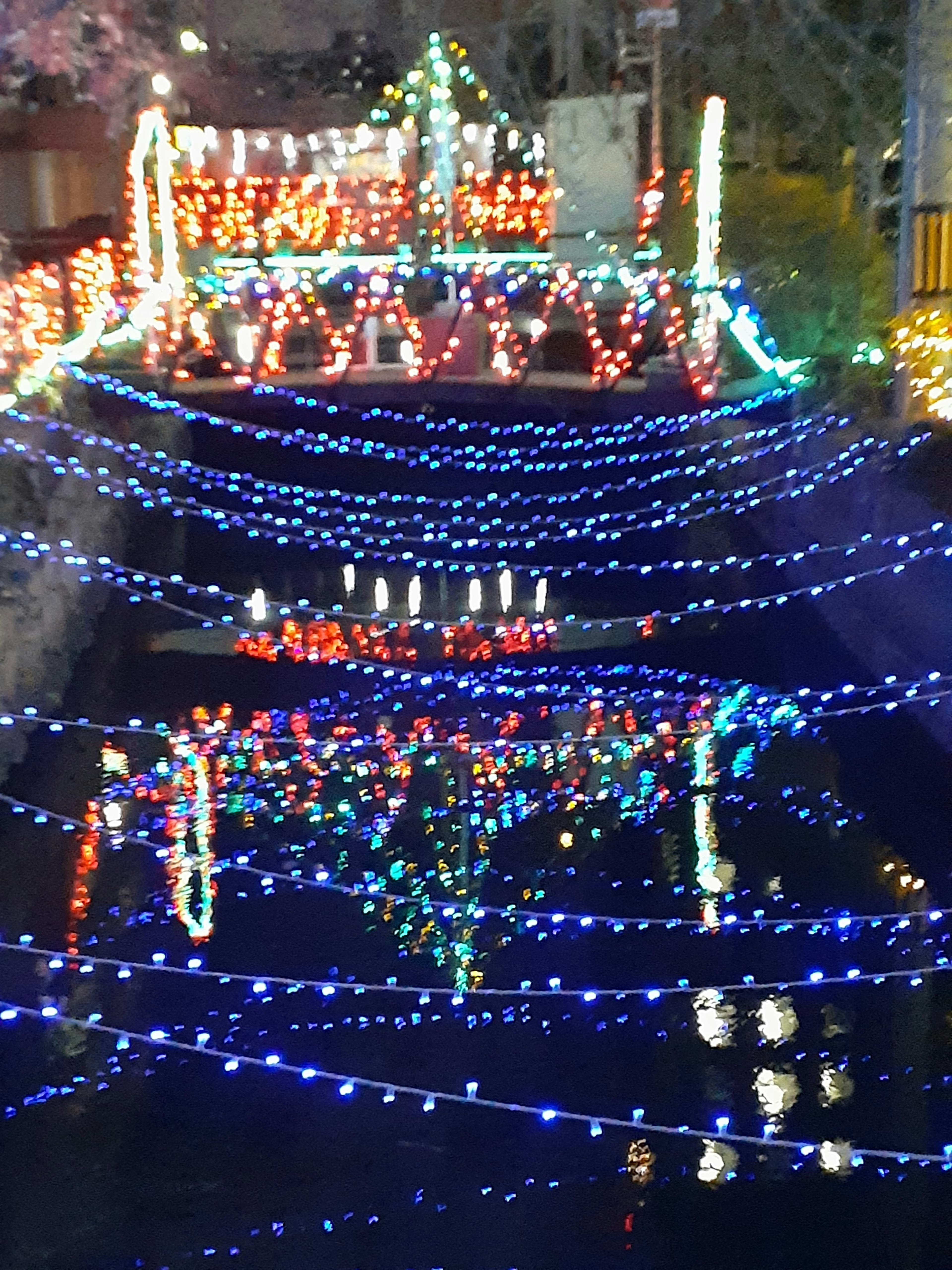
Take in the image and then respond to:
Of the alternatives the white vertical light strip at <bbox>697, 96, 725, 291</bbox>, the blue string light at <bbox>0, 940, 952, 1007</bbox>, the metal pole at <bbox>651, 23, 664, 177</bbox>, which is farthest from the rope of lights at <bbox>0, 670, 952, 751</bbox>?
the metal pole at <bbox>651, 23, 664, 177</bbox>

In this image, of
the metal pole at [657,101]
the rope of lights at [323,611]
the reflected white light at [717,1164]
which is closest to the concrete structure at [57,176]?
the metal pole at [657,101]

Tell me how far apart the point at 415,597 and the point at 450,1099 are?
6468 millimetres

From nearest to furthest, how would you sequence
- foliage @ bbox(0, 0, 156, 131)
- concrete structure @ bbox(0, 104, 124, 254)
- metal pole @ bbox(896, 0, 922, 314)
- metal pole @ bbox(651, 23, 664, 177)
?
foliage @ bbox(0, 0, 156, 131)
metal pole @ bbox(896, 0, 922, 314)
metal pole @ bbox(651, 23, 664, 177)
concrete structure @ bbox(0, 104, 124, 254)

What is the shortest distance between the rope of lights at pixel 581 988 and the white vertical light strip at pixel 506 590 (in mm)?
5032

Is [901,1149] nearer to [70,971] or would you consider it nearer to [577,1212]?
[577,1212]

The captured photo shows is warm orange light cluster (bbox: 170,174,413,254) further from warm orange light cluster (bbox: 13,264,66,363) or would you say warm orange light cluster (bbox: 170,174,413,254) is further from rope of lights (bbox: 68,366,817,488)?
warm orange light cluster (bbox: 13,264,66,363)

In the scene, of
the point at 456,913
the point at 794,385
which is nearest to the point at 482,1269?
the point at 456,913

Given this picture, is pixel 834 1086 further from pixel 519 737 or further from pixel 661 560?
pixel 661 560

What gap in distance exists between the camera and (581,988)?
529 cm

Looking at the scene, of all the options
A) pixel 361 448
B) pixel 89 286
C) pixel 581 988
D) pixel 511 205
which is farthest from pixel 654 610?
pixel 511 205

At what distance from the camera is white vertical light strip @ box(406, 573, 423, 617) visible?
10195 mm

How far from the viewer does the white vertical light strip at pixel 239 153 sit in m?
19.1

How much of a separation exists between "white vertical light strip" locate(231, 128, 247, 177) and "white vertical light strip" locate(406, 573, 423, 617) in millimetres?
10060

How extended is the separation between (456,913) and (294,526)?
6.02m
